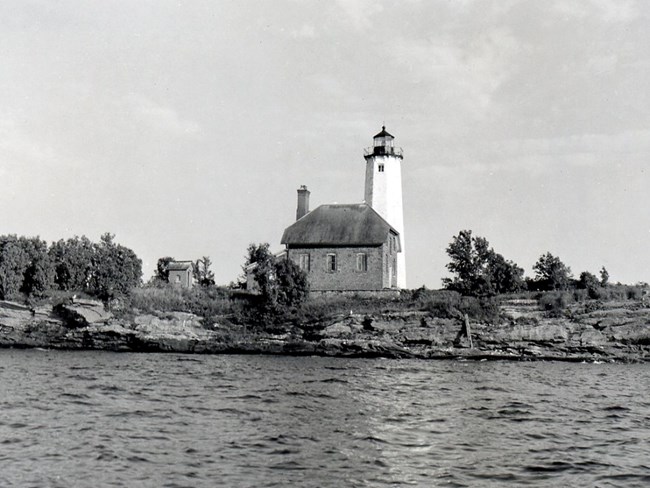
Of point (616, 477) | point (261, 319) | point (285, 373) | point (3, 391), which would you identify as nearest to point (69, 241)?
point (261, 319)

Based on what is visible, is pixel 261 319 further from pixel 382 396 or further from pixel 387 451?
pixel 387 451

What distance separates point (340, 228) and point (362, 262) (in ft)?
10.7

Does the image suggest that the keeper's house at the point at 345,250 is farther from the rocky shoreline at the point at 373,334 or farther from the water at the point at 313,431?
the water at the point at 313,431

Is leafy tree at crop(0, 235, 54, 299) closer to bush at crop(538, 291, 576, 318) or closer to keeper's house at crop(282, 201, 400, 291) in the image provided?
keeper's house at crop(282, 201, 400, 291)

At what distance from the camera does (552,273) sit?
51688 millimetres

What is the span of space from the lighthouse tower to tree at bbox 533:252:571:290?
36.9 ft

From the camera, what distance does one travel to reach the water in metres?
10.4

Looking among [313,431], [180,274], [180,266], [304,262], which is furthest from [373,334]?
[313,431]

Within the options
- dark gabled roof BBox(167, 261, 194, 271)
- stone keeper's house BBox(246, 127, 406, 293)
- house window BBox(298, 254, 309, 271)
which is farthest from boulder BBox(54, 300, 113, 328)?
dark gabled roof BBox(167, 261, 194, 271)

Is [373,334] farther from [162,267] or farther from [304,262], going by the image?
[162,267]

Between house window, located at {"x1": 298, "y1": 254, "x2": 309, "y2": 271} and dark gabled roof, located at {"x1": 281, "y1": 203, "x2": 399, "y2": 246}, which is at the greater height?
dark gabled roof, located at {"x1": 281, "y1": 203, "x2": 399, "y2": 246}

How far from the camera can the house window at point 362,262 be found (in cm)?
5291

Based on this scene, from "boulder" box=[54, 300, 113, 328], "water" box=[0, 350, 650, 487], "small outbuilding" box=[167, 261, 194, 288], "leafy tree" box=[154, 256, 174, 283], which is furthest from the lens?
"leafy tree" box=[154, 256, 174, 283]

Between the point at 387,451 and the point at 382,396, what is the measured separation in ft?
25.1
